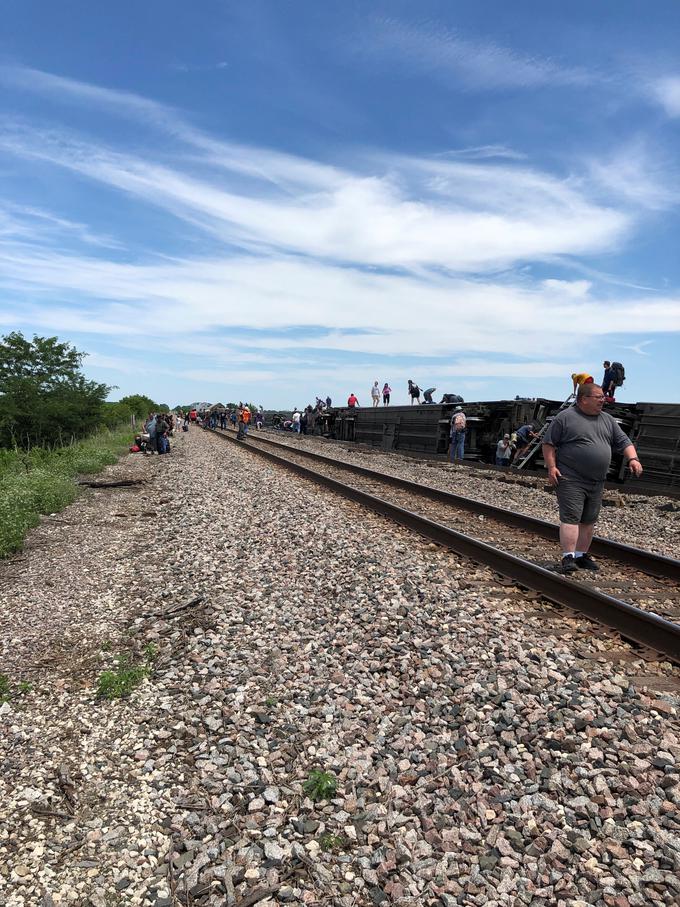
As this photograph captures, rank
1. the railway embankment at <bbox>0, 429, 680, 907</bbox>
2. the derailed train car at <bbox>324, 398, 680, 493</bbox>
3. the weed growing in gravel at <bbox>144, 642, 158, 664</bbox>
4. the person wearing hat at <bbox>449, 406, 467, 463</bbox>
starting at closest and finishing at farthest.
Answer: the railway embankment at <bbox>0, 429, 680, 907</bbox> < the weed growing in gravel at <bbox>144, 642, 158, 664</bbox> < the derailed train car at <bbox>324, 398, 680, 493</bbox> < the person wearing hat at <bbox>449, 406, 467, 463</bbox>

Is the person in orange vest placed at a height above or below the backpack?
below

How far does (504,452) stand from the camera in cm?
1827

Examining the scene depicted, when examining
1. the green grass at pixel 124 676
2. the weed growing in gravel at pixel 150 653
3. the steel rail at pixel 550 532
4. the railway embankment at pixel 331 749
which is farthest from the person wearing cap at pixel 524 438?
the green grass at pixel 124 676

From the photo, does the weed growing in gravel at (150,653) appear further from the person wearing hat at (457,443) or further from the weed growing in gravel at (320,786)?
the person wearing hat at (457,443)

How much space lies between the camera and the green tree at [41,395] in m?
33.6

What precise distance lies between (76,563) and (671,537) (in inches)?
346

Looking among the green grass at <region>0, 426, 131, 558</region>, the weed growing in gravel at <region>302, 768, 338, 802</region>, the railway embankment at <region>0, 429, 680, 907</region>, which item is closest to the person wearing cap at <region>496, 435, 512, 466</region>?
the green grass at <region>0, 426, 131, 558</region>

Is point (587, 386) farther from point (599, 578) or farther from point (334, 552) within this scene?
point (334, 552)

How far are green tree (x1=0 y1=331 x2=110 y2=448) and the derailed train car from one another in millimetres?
18276

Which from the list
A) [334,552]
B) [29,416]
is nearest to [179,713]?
[334,552]

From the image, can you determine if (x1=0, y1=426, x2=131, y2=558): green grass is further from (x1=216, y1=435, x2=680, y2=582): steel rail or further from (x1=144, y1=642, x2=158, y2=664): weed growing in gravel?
(x1=216, y1=435, x2=680, y2=582): steel rail

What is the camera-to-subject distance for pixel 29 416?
33875 mm

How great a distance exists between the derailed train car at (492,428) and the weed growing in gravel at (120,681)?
42.2 ft

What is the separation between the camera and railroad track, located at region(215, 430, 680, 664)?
4484 millimetres
